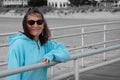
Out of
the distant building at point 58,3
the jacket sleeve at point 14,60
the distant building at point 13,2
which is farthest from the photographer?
the distant building at point 13,2

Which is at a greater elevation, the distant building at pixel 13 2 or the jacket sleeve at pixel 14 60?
the jacket sleeve at pixel 14 60

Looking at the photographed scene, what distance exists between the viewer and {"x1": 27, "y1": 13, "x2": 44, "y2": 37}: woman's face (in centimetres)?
365

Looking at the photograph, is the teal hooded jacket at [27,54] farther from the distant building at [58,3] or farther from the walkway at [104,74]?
the distant building at [58,3]

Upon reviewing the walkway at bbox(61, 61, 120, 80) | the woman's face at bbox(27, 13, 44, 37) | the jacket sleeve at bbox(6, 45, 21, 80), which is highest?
the woman's face at bbox(27, 13, 44, 37)

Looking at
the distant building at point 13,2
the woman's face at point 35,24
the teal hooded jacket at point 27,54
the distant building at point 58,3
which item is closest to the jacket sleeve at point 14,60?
the teal hooded jacket at point 27,54

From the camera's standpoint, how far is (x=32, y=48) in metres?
3.61

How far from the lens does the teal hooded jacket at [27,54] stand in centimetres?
350

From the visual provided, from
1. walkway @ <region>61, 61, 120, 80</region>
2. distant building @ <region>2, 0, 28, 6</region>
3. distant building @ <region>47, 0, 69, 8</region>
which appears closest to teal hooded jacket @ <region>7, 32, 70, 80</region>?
walkway @ <region>61, 61, 120, 80</region>

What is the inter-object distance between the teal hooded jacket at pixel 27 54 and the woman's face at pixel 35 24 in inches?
3.1

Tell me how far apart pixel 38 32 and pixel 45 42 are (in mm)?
120

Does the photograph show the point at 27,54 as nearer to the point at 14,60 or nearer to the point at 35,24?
the point at 14,60

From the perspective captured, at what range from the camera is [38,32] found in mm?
3678

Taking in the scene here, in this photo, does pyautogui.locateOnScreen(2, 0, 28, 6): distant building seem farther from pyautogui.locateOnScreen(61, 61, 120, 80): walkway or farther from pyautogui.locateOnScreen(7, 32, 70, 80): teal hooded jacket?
pyautogui.locateOnScreen(7, 32, 70, 80): teal hooded jacket

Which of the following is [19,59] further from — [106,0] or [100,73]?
[106,0]
